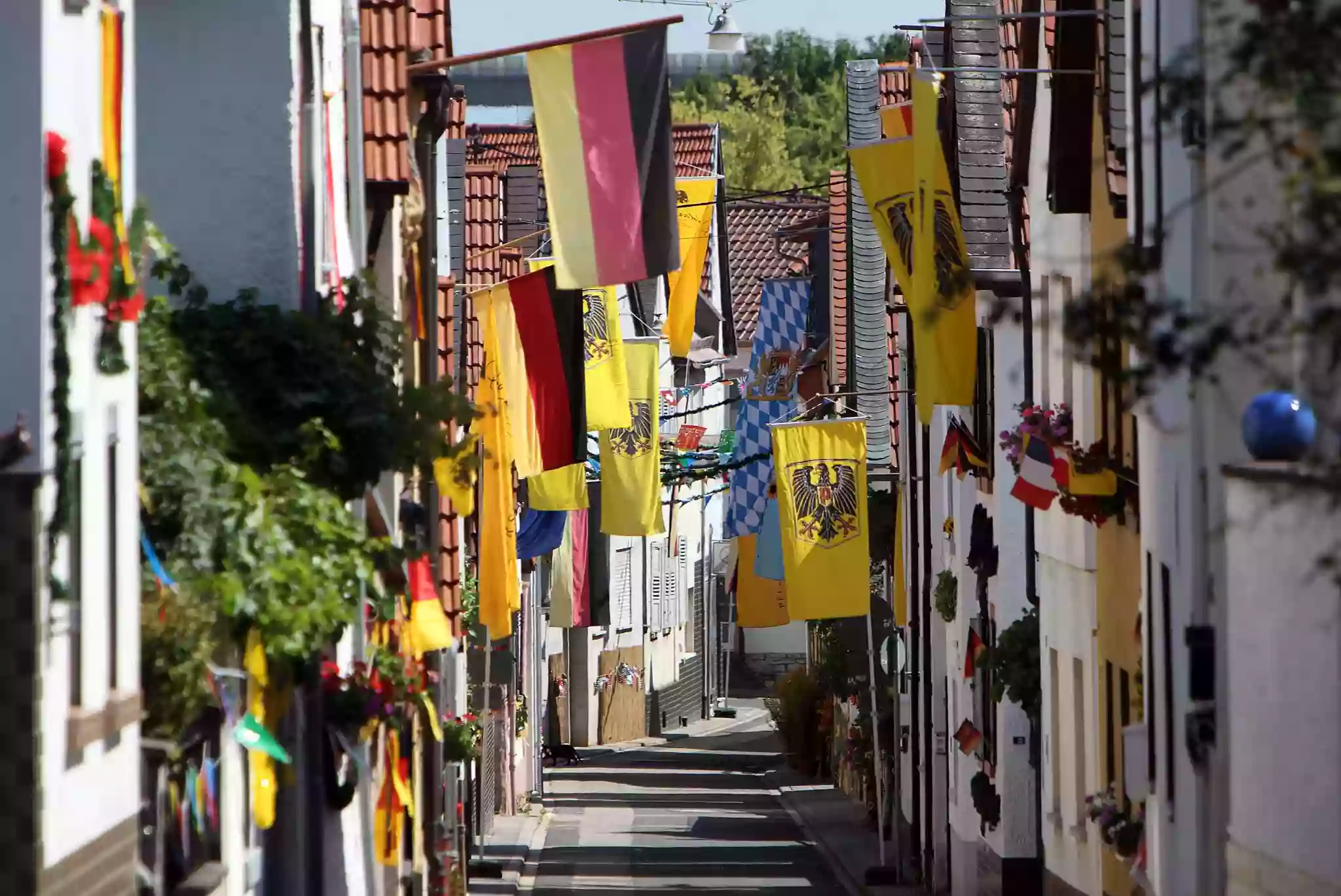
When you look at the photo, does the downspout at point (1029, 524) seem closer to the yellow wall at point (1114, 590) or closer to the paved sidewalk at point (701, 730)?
the yellow wall at point (1114, 590)

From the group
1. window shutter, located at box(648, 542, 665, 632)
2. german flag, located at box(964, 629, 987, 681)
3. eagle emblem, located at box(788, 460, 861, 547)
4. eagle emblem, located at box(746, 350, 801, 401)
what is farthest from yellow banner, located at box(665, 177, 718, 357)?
window shutter, located at box(648, 542, 665, 632)

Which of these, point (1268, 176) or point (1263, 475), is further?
point (1268, 176)

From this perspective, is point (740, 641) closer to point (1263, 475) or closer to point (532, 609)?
point (532, 609)

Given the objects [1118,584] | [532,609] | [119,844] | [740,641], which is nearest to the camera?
[119,844]

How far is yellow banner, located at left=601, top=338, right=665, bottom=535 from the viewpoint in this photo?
2497cm

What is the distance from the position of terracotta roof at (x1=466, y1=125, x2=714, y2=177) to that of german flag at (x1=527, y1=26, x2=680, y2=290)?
20.8 m

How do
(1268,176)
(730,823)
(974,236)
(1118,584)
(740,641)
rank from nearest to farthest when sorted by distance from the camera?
(1268,176), (1118,584), (974,236), (730,823), (740,641)

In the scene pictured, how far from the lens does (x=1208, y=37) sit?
946 centimetres

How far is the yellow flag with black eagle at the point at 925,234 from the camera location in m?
15.6

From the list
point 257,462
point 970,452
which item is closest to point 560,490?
point 970,452

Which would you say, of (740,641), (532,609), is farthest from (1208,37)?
(740,641)

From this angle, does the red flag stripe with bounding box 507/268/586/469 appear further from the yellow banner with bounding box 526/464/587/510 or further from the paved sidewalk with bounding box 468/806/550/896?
the paved sidewalk with bounding box 468/806/550/896

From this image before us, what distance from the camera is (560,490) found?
24.8 m

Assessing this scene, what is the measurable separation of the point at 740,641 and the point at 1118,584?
56.0m
